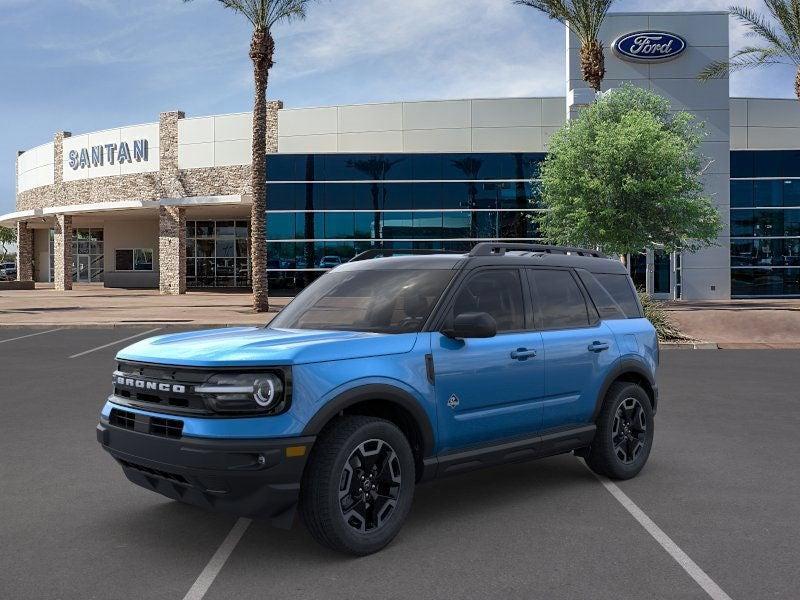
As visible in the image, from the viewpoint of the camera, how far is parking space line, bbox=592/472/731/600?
403 centimetres

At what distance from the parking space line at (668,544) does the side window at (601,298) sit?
53.6 inches

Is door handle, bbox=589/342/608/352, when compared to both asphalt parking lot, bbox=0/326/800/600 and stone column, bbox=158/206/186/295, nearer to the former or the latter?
asphalt parking lot, bbox=0/326/800/600

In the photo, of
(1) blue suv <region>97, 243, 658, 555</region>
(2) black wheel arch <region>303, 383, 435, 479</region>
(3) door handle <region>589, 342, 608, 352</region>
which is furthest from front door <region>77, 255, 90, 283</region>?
(2) black wheel arch <region>303, 383, 435, 479</region>

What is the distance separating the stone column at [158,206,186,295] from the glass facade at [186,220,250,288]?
7.85 metres

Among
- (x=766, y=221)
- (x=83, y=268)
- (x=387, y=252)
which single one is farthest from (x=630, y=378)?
(x=83, y=268)

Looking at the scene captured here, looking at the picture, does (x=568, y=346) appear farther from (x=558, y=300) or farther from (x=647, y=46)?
(x=647, y=46)

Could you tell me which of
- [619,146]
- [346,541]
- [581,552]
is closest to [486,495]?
[581,552]

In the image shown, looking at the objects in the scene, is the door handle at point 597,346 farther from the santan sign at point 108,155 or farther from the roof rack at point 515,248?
the santan sign at point 108,155

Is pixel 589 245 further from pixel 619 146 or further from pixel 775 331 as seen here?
pixel 775 331

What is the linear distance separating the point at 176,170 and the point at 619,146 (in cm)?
2636

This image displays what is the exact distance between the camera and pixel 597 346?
6020 millimetres

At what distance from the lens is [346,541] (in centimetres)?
435

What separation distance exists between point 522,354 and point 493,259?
28.2 inches

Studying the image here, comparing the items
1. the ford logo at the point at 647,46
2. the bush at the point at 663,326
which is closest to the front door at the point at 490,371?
the bush at the point at 663,326
